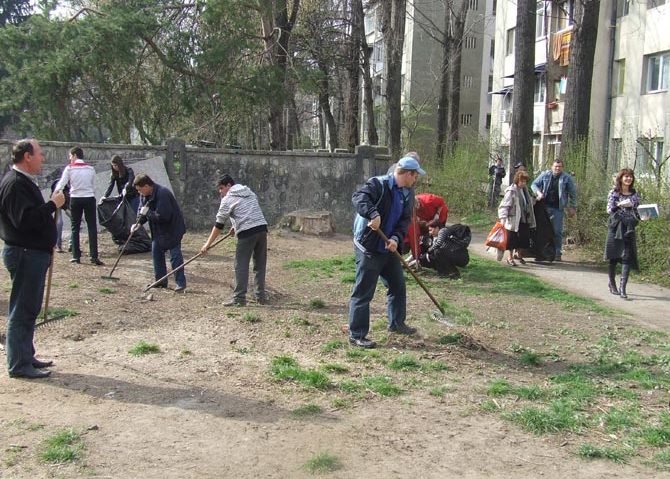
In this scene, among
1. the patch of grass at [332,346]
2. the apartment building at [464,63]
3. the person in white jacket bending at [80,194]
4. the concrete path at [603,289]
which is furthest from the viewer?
the apartment building at [464,63]

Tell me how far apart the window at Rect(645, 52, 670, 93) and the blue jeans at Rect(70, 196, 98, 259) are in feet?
68.5

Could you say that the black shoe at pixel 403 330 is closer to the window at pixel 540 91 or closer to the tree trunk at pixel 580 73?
the tree trunk at pixel 580 73

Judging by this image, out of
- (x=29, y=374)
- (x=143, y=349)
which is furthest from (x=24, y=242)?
(x=143, y=349)

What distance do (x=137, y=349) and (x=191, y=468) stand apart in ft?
8.30

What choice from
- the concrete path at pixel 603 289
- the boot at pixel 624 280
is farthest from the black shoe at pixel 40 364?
the boot at pixel 624 280

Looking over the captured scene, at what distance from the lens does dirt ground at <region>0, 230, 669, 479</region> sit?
4242mm

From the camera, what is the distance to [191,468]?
4137 millimetres

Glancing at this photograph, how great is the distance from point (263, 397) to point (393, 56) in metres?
19.5

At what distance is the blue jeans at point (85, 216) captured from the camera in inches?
434

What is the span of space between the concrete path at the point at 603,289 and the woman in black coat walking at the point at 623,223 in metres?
0.36

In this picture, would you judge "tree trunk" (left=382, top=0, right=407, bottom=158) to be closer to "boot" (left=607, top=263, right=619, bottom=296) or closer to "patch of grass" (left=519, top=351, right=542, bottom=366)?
"boot" (left=607, top=263, right=619, bottom=296)

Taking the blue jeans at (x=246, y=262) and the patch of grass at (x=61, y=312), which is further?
the blue jeans at (x=246, y=262)

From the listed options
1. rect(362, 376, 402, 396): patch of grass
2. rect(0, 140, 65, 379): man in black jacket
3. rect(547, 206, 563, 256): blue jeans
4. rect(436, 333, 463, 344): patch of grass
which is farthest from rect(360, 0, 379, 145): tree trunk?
rect(362, 376, 402, 396): patch of grass

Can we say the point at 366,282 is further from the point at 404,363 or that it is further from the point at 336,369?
the point at 336,369
